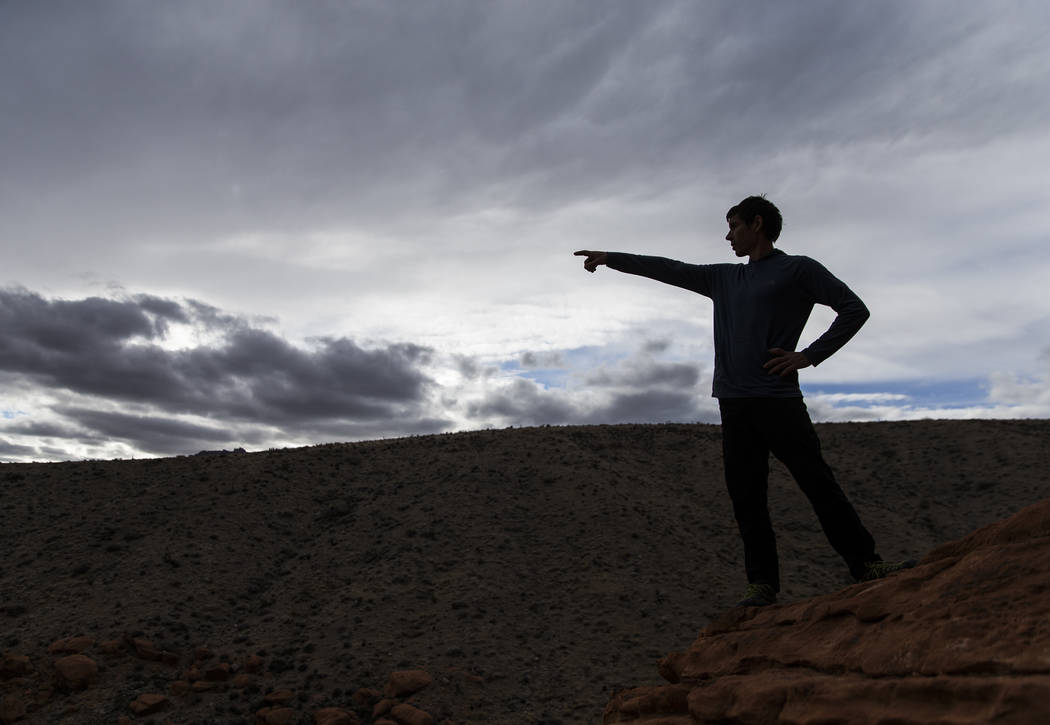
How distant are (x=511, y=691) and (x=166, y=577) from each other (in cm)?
468

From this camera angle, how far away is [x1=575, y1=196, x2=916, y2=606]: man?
3.70m

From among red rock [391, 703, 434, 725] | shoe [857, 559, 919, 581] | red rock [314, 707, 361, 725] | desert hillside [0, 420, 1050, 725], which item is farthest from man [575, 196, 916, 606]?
red rock [314, 707, 361, 725]

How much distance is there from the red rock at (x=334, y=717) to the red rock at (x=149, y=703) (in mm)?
1385

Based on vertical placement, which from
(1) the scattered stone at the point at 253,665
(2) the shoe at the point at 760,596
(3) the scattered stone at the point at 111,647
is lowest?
(1) the scattered stone at the point at 253,665

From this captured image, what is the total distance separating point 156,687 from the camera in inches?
253

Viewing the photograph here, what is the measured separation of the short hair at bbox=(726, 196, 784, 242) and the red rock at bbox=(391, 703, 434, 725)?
4.47m

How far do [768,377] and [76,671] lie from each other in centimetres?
653

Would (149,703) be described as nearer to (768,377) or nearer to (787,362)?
(768,377)

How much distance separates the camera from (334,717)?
226 inches

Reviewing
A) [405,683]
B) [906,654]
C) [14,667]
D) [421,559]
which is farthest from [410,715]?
[906,654]

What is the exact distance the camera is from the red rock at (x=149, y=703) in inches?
237

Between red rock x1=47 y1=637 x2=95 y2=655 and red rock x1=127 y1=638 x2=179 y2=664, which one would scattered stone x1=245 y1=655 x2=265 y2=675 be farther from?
red rock x1=47 y1=637 x2=95 y2=655

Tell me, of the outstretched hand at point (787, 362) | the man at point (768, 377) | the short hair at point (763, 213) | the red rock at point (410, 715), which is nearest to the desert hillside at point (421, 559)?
the red rock at point (410, 715)

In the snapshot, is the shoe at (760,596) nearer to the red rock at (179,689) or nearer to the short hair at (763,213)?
the short hair at (763,213)
